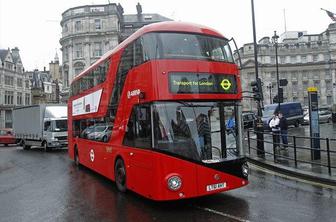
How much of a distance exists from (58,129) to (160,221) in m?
19.3

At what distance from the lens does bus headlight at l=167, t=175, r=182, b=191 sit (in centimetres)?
755

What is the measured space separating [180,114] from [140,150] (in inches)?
53.0

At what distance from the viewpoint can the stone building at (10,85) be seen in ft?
240

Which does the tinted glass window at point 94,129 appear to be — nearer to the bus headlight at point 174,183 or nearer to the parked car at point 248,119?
the bus headlight at point 174,183

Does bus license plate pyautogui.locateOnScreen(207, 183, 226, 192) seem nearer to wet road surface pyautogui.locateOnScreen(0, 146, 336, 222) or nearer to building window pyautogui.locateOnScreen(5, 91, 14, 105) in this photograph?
wet road surface pyautogui.locateOnScreen(0, 146, 336, 222)

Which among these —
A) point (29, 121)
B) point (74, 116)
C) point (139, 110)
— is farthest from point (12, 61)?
point (139, 110)

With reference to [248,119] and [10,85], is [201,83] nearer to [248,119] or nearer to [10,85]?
[248,119]

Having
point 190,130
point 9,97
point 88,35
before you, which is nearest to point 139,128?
A: point 190,130

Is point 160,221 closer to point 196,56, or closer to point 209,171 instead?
point 209,171

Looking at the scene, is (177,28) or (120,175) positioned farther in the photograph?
(120,175)

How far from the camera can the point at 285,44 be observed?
104 metres

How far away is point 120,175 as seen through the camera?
32.5 feet

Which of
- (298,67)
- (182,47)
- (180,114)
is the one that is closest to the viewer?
(180,114)

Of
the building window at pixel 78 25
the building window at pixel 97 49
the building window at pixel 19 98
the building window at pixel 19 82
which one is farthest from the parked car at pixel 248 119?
the building window at pixel 19 82
